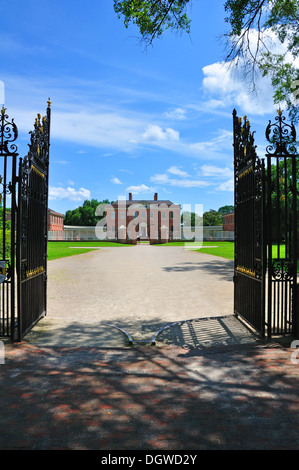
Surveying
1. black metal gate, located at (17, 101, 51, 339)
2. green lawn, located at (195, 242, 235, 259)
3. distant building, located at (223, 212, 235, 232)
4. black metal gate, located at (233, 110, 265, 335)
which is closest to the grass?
green lawn, located at (195, 242, 235, 259)

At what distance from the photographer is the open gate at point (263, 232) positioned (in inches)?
227

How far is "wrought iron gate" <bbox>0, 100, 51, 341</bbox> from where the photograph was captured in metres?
5.66

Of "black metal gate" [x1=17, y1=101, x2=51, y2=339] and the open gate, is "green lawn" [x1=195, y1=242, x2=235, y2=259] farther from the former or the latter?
"black metal gate" [x1=17, y1=101, x2=51, y2=339]

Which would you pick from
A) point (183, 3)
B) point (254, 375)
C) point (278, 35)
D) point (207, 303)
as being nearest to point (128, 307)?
point (207, 303)

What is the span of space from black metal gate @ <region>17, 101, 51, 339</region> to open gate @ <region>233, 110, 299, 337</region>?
4.09 m

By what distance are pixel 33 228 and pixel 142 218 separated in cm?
6426

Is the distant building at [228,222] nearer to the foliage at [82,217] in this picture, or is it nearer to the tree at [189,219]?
the tree at [189,219]

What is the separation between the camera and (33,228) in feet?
21.4

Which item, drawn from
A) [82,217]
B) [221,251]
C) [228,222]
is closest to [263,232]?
[221,251]

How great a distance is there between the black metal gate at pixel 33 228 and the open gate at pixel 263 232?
409cm

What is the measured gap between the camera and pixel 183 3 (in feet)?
24.9

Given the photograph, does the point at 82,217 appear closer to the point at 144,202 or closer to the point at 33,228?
the point at 144,202
